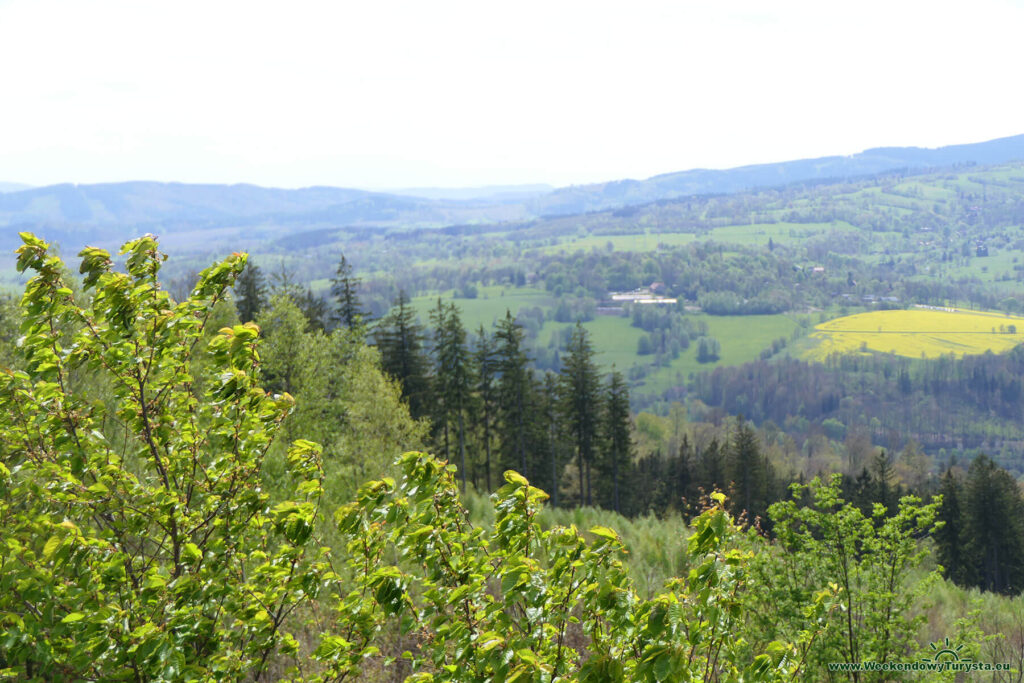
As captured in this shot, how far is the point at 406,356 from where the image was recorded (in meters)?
43.5

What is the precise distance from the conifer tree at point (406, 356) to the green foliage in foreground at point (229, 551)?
3780 centimetres

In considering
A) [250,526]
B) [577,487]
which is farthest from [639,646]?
[577,487]

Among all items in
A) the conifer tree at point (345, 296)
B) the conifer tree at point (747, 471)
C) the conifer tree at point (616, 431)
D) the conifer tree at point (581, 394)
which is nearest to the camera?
the conifer tree at point (345, 296)

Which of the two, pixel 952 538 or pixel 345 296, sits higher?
pixel 345 296

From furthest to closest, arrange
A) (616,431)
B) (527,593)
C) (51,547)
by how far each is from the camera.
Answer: (616,431) < (51,547) < (527,593)

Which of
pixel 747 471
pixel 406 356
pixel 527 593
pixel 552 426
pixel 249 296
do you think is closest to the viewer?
pixel 527 593

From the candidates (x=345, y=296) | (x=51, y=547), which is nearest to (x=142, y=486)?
(x=51, y=547)

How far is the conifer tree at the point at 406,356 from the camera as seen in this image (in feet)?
142

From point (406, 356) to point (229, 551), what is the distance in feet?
128

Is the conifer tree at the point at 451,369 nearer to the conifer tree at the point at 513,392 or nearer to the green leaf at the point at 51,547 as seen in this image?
the conifer tree at the point at 513,392

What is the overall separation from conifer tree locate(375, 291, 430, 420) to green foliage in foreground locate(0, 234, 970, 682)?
37.8 m

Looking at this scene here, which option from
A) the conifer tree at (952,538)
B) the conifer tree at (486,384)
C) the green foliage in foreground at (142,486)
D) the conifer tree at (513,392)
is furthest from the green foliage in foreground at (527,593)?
the conifer tree at (952,538)

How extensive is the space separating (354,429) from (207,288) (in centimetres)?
2654

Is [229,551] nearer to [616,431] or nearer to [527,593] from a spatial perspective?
[527,593]
